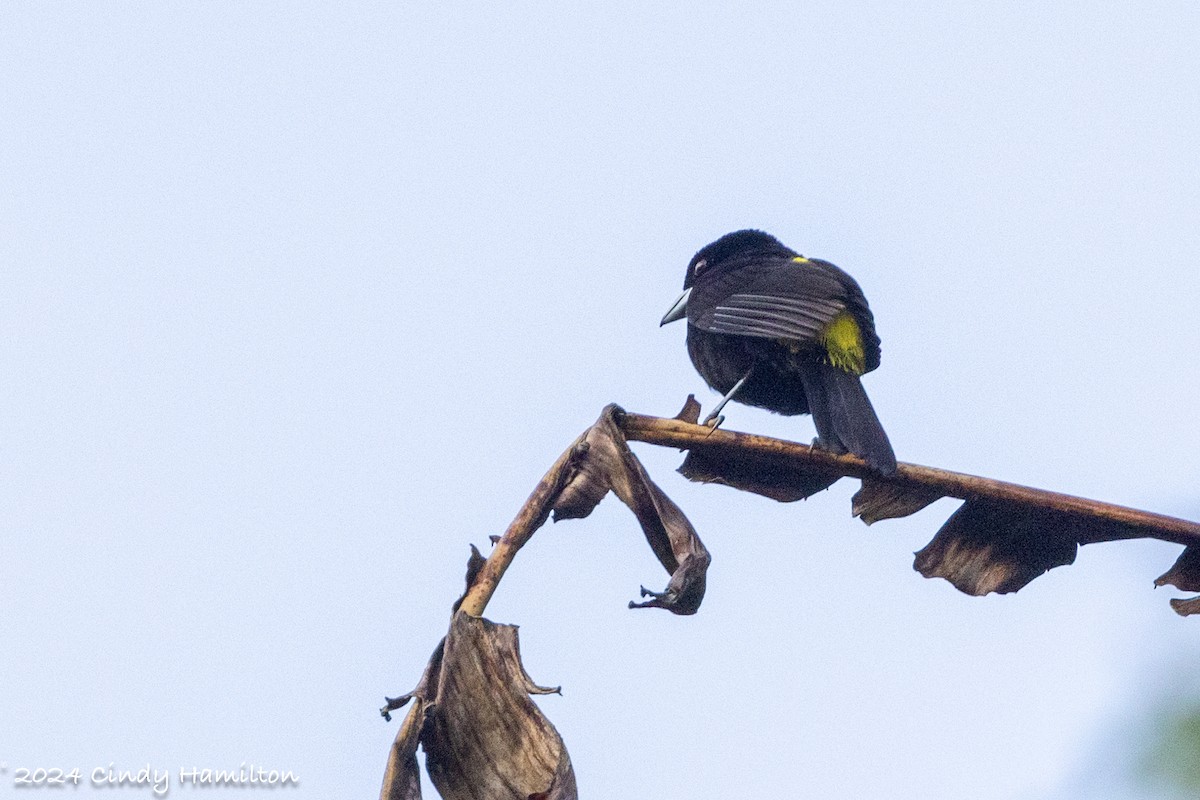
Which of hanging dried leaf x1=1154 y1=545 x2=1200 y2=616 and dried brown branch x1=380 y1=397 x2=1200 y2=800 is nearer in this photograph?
dried brown branch x1=380 y1=397 x2=1200 y2=800

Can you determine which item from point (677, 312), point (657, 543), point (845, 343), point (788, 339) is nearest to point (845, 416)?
point (788, 339)

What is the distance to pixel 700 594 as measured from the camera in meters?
2.73

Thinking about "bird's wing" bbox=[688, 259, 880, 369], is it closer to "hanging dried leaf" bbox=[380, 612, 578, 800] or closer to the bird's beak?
the bird's beak

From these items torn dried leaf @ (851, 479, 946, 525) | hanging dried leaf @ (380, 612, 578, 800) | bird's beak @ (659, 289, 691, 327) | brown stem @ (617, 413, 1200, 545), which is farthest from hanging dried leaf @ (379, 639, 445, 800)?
bird's beak @ (659, 289, 691, 327)

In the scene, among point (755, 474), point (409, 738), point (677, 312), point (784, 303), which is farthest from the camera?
point (677, 312)

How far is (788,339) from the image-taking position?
517 centimetres

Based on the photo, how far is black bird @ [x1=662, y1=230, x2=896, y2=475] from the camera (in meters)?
4.98

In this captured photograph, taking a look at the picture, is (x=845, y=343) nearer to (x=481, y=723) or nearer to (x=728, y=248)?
(x=728, y=248)

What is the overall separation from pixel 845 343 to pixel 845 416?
73 cm

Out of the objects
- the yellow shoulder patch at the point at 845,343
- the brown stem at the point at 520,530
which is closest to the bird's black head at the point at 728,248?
the yellow shoulder patch at the point at 845,343

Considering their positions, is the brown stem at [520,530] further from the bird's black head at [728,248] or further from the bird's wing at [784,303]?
the bird's black head at [728,248]

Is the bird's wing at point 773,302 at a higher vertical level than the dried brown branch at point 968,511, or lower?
higher

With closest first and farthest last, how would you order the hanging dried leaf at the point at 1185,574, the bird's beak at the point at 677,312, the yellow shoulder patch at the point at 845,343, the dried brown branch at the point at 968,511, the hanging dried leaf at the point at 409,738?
1. the hanging dried leaf at the point at 409,738
2. the dried brown branch at the point at 968,511
3. the hanging dried leaf at the point at 1185,574
4. the yellow shoulder patch at the point at 845,343
5. the bird's beak at the point at 677,312

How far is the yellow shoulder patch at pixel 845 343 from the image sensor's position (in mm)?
5215
